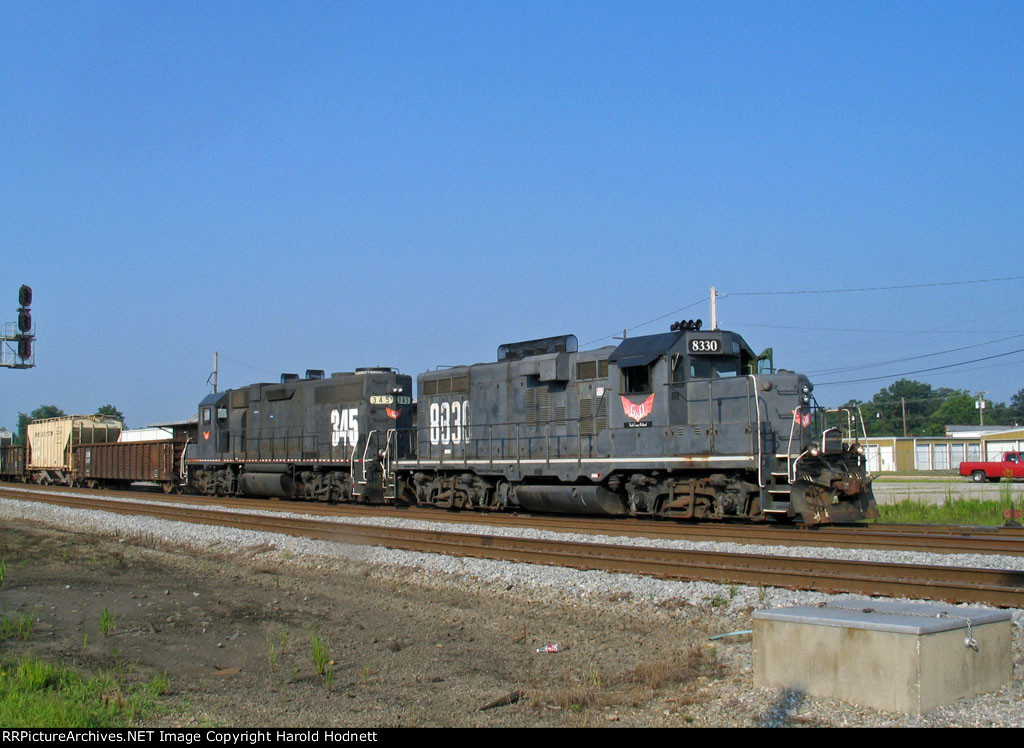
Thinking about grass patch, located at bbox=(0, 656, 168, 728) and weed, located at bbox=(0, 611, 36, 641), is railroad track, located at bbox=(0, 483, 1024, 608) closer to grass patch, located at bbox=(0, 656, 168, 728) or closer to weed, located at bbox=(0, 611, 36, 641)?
weed, located at bbox=(0, 611, 36, 641)

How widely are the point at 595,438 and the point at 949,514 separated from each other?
26.6 ft

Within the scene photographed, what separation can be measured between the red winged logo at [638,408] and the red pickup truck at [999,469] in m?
30.5

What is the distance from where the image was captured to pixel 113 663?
23.2 ft

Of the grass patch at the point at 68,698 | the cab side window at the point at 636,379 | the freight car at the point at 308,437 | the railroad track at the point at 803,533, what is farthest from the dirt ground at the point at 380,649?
the freight car at the point at 308,437

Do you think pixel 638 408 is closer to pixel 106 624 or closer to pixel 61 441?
pixel 106 624

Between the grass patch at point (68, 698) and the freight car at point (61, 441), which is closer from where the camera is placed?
the grass patch at point (68, 698)

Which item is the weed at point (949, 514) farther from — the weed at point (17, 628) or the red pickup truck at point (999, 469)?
the red pickup truck at point (999, 469)

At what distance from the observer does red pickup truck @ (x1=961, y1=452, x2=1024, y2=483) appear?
39.3 m

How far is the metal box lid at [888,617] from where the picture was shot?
16.7ft

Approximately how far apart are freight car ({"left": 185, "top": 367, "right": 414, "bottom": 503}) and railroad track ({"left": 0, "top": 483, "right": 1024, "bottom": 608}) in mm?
7509

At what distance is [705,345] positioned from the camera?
52.0 ft

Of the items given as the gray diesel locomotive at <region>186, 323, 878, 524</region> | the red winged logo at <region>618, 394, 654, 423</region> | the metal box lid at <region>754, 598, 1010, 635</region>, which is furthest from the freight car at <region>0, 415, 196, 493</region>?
the metal box lid at <region>754, 598, 1010, 635</region>

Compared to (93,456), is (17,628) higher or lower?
lower

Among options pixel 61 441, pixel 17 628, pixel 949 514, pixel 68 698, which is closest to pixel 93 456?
pixel 61 441
